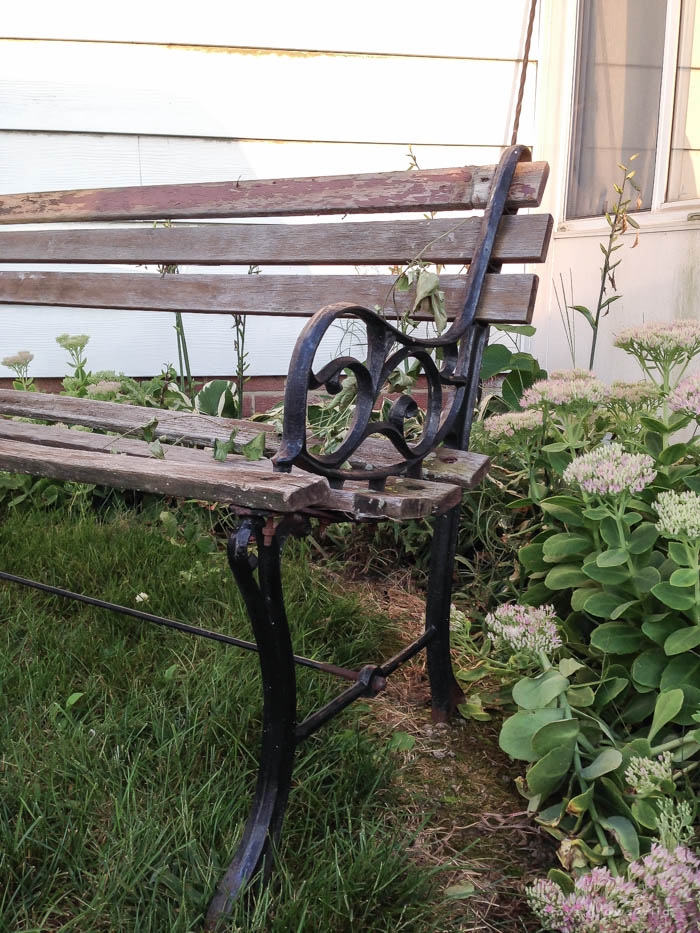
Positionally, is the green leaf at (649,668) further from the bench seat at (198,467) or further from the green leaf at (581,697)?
the bench seat at (198,467)

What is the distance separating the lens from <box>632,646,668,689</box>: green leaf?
Result: 1283 mm

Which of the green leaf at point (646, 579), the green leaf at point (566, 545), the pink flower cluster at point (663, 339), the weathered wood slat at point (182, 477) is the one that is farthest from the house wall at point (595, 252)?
the weathered wood slat at point (182, 477)

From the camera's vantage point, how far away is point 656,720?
3.90ft

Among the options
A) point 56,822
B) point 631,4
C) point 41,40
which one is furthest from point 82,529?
point 631,4

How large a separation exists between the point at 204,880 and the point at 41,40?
2763 mm

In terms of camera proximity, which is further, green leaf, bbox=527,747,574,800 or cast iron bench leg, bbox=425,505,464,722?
cast iron bench leg, bbox=425,505,464,722

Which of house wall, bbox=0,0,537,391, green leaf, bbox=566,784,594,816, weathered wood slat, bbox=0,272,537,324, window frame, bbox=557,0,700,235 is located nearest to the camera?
green leaf, bbox=566,784,594,816

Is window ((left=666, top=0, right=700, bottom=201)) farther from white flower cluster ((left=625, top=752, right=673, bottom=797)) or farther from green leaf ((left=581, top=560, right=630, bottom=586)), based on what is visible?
white flower cluster ((left=625, top=752, right=673, bottom=797))

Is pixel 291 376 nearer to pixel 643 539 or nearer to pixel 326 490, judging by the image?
pixel 326 490

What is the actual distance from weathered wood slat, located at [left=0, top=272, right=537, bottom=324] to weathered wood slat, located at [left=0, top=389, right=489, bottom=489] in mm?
275

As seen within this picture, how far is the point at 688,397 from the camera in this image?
4.40 feet

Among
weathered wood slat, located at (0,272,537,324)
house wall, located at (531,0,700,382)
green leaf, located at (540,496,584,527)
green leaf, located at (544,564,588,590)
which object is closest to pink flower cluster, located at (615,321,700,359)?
weathered wood slat, located at (0,272,537,324)

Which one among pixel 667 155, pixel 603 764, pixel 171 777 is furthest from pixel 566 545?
pixel 667 155

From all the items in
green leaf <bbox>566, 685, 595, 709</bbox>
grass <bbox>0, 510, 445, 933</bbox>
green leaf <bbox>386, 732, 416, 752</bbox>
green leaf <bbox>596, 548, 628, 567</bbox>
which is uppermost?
green leaf <bbox>596, 548, 628, 567</bbox>
